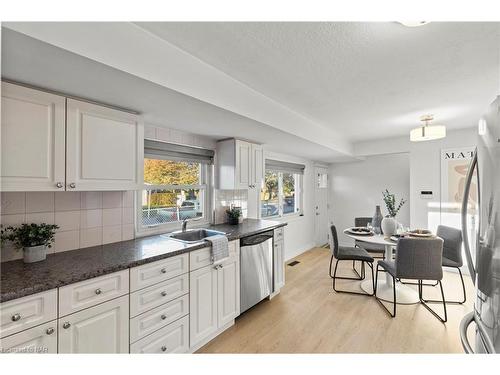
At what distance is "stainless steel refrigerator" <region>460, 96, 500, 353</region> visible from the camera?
0.89 meters

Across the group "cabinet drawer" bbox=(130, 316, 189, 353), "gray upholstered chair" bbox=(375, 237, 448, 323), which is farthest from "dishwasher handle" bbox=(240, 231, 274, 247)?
"gray upholstered chair" bbox=(375, 237, 448, 323)

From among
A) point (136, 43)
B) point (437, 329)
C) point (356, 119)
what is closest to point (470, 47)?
point (356, 119)

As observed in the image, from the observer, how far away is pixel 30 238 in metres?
1.43

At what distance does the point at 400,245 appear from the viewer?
94.0 inches

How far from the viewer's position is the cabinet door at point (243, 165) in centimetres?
284

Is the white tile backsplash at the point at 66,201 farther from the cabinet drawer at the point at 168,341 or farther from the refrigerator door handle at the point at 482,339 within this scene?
the refrigerator door handle at the point at 482,339

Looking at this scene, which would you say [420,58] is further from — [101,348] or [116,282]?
[101,348]

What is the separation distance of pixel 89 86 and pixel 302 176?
403cm

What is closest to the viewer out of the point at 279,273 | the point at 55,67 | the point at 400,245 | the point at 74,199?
the point at 55,67

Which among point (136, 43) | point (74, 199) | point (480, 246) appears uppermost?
point (136, 43)

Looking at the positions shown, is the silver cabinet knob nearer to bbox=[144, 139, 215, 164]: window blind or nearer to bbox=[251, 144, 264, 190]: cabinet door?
bbox=[144, 139, 215, 164]: window blind

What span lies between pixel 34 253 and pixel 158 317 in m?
0.88

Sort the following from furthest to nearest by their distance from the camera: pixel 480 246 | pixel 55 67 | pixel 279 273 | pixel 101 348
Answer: pixel 279 273 < pixel 101 348 < pixel 55 67 < pixel 480 246

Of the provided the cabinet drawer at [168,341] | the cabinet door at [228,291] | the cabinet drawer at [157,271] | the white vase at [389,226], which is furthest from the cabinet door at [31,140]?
the white vase at [389,226]
